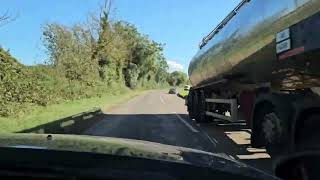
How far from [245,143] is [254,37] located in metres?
5.20

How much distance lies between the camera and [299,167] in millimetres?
7023

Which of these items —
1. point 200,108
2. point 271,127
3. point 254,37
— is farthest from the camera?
point 200,108

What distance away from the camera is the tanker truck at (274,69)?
7949 millimetres

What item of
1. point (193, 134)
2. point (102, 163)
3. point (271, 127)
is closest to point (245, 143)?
point (193, 134)

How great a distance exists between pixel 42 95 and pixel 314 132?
90.2 feet

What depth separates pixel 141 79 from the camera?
132875 mm

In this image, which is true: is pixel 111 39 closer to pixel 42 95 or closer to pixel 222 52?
pixel 42 95

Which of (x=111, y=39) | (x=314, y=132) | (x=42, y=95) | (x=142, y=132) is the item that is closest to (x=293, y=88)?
(x=314, y=132)

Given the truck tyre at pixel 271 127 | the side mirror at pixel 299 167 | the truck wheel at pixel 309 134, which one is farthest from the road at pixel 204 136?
the side mirror at pixel 299 167

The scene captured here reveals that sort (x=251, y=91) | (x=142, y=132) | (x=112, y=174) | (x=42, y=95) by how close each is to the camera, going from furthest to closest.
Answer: (x=42, y=95) < (x=142, y=132) < (x=251, y=91) < (x=112, y=174)

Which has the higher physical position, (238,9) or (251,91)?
(238,9)

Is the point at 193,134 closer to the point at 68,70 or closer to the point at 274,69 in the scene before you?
the point at 274,69

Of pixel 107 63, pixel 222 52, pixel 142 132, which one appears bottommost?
pixel 142 132

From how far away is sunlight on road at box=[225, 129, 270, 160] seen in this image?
13.5 meters
